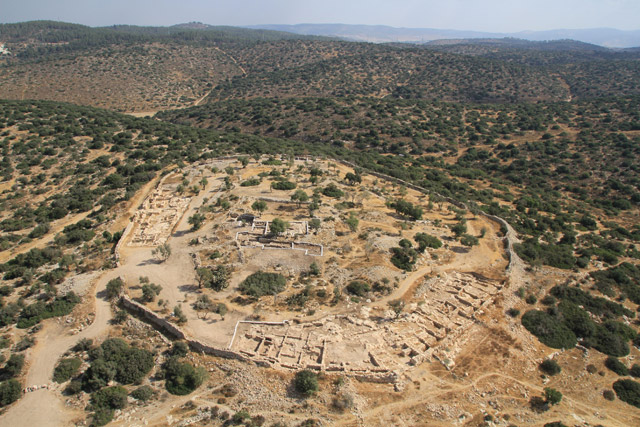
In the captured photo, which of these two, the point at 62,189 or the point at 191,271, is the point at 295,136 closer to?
the point at 62,189

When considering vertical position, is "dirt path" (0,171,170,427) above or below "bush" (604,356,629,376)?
above

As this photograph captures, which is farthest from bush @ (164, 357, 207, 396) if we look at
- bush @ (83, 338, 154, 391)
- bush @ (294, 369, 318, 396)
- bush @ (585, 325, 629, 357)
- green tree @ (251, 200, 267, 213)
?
bush @ (585, 325, 629, 357)

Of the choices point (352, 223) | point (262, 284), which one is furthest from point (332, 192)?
point (262, 284)

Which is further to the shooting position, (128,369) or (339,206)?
(339,206)

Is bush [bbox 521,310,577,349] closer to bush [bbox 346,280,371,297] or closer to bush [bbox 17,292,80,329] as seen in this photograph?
bush [bbox 346,280,371,297]

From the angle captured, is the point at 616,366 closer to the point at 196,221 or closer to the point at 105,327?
the point at 105,327

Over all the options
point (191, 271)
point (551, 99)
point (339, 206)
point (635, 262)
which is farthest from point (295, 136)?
point (551, 99)
